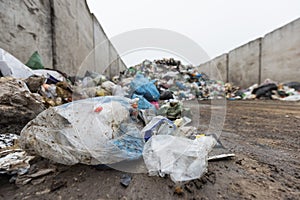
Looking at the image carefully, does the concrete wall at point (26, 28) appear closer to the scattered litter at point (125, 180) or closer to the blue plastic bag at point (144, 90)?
the blue plastic bag at point (144, 90)

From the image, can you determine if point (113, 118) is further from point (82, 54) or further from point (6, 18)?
point (82, 54)

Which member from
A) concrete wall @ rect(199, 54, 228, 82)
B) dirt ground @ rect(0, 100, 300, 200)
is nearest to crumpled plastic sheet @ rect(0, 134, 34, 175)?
dirt ground @ rect(0, 100, 300, 200)

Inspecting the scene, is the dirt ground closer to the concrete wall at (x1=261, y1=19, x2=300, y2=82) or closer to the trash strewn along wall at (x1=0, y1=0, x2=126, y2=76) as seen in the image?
the trash strewn along wall at (x1=0, y1=0, x2=126, y2=76)

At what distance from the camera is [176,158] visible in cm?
44

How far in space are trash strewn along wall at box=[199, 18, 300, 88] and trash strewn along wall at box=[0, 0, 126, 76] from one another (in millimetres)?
5254

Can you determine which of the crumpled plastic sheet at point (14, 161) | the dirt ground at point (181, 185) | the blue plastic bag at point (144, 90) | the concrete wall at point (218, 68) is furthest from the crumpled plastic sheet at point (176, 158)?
the concrete wall at point (218, 68)

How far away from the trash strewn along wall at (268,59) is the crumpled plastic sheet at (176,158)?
476cm

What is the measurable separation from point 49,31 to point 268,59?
5.68 meters

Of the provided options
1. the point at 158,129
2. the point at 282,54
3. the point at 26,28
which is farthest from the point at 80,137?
the point at 282,54

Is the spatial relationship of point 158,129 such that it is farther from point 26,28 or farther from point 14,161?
point 26,28

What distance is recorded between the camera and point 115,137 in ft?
1.74

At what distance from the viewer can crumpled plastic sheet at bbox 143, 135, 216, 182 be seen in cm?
41

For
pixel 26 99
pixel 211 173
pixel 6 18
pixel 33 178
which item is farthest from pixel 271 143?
pixel 6 18

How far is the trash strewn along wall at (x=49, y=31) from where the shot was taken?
5.25 feet
